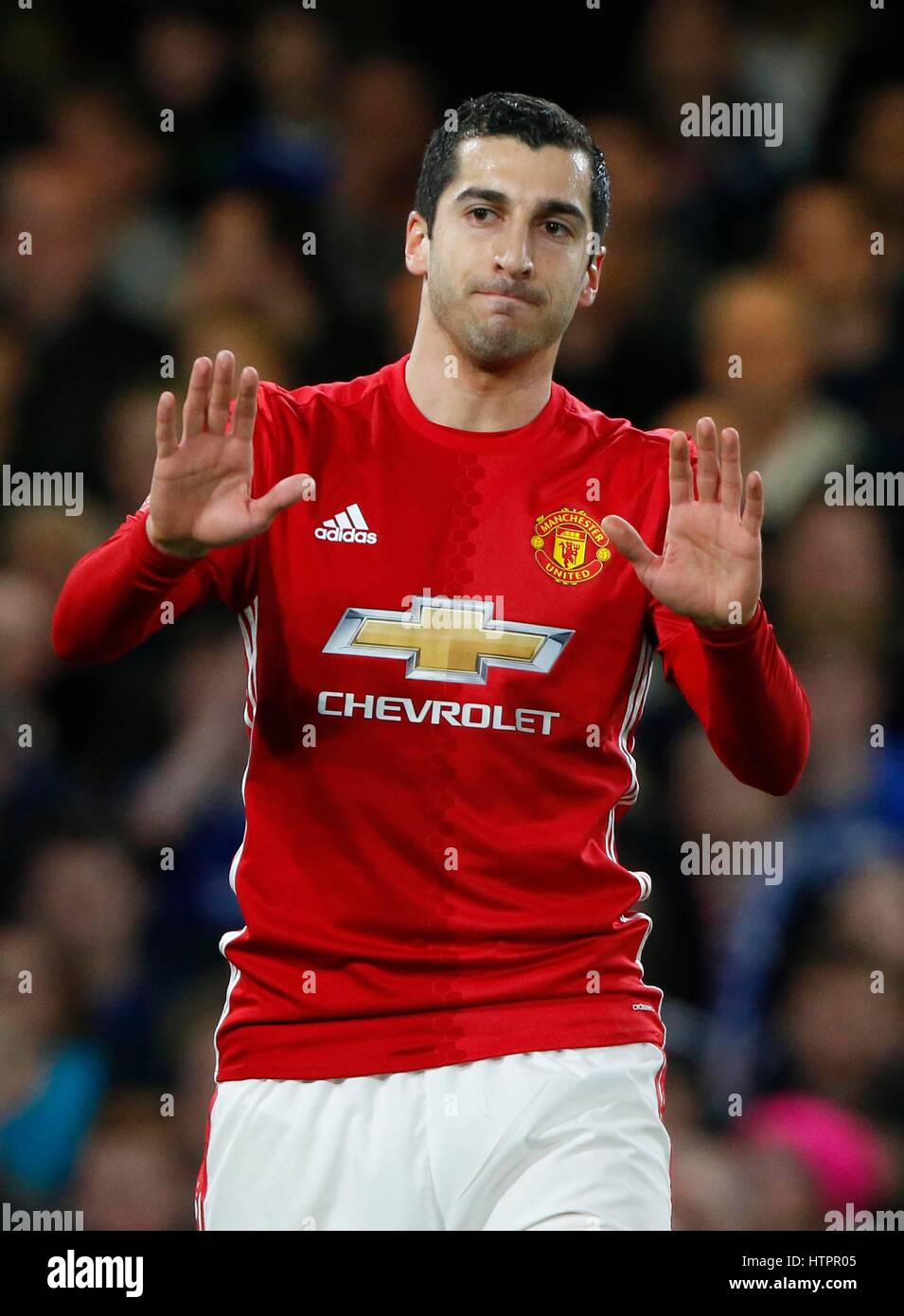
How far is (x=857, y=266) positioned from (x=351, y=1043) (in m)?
3.33

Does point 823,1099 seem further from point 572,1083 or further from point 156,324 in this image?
point 156,324

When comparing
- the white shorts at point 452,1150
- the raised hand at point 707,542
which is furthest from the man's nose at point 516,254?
the white shorts at point 452,1150

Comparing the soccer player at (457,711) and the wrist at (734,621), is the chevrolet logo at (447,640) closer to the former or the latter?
the soccer player at (457,711)

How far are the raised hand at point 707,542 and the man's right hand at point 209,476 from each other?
532mm

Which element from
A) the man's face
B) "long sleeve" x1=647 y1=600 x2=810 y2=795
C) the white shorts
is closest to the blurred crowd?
the white shorts

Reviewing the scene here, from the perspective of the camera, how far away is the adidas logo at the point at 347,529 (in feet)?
10.1

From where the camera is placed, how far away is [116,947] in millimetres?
4598

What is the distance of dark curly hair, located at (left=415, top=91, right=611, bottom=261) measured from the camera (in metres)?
3.29

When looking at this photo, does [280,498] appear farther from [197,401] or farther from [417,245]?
[417,245]

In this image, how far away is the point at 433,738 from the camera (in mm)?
2988

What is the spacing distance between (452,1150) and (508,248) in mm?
1459

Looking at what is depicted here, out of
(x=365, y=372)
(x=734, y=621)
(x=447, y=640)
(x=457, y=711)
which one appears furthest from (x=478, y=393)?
(x=365, y=372)

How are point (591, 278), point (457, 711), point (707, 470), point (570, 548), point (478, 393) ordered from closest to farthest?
point (707, 470) < point (457, 711) < point (570, 548) < point (478, 393) < point (591, 278)

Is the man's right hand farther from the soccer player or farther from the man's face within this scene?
the man's face
